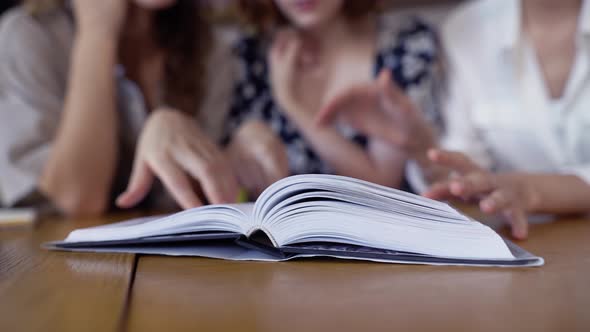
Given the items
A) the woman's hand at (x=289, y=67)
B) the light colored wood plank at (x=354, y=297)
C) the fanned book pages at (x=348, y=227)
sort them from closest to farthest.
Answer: the light colored wood plank at (x=354, y=297) → the fanned book pages at (x=348, y=227) → the woman's hand at (x=289, y=67)

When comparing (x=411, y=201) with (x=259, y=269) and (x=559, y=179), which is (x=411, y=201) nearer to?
(x=259, y=269)

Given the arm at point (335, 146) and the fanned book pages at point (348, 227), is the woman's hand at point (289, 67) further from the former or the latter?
the fanned book pages at point (348, 227)

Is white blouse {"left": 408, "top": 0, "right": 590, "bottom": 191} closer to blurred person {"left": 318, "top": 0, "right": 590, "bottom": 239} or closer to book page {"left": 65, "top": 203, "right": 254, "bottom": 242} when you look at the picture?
blurred person {"left": 318, "top": 0, "right": 590, "bottom": 239}

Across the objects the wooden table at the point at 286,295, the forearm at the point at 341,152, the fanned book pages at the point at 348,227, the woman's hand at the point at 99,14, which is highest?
the woman's hand at the point at 99,14

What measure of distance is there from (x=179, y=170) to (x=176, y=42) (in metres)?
0.69

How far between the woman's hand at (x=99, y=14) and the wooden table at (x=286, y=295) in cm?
72

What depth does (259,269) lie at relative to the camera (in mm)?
435

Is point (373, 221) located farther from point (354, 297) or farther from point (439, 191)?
point (439, 191)

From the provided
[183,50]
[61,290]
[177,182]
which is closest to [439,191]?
[177,182]

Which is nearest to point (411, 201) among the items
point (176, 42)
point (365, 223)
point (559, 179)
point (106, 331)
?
point (365, 223)

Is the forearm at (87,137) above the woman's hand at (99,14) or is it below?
below

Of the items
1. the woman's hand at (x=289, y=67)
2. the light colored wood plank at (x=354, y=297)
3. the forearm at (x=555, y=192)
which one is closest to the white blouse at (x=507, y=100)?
the forearm at (x=555, y=192)

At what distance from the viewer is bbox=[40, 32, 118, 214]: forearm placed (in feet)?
3.24

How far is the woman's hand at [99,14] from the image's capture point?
42.7 inches
